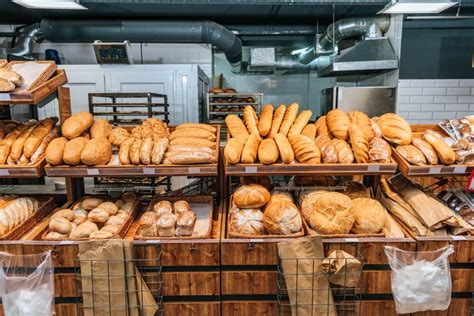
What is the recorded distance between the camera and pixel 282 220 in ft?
5.53

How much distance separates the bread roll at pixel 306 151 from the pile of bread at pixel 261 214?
25cm

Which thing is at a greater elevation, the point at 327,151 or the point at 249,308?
the point at 327,151

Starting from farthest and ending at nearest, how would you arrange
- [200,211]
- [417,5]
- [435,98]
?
[435,98] → [417,5] → [200,211]

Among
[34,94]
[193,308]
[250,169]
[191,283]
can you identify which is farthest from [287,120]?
[34,94]

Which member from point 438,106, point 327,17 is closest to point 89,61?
point 327,17

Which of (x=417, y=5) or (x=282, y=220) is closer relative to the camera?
(x=282, y=220)

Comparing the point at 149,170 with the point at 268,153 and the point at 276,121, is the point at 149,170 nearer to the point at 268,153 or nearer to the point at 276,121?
the point at 268,153

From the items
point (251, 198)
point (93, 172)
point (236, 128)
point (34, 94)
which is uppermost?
point (34, 94)

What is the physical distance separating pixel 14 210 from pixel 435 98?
4.56m

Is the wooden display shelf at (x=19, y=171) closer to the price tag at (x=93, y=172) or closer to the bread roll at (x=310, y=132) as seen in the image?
the price tag at (x=93, y=172)

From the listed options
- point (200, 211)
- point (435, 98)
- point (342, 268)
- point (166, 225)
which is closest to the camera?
point (342, 268)

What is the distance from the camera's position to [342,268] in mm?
1609

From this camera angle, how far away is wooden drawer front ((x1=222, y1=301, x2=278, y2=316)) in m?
1.76

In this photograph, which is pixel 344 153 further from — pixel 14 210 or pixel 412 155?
pixel 14 210
